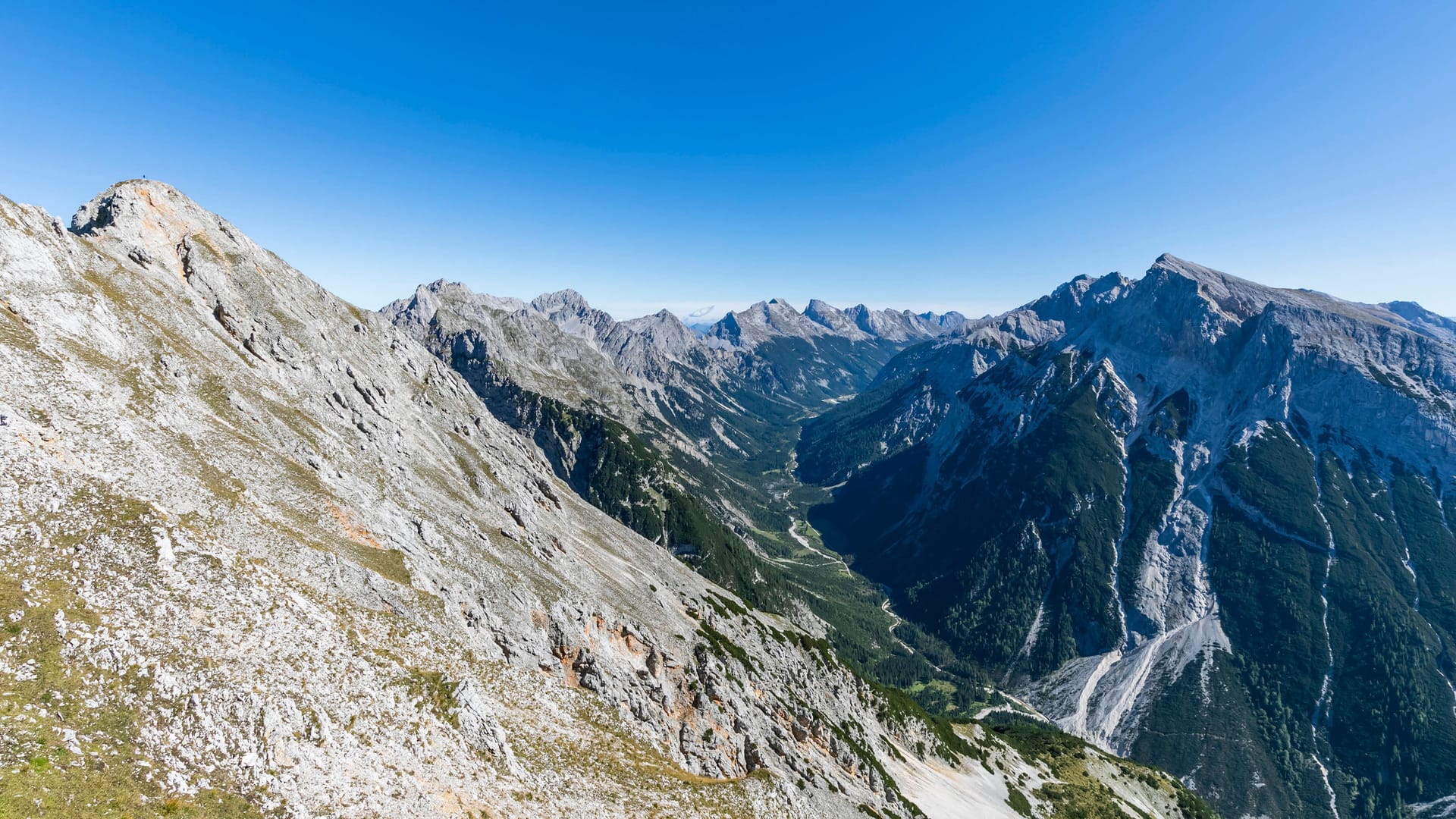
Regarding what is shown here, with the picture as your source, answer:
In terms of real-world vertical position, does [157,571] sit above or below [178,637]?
above

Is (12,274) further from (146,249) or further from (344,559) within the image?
(344,559)

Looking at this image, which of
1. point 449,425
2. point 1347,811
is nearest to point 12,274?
point 449,425

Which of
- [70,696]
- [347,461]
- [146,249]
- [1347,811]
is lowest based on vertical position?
[1347,811]

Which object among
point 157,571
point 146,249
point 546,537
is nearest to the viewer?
point 157,571

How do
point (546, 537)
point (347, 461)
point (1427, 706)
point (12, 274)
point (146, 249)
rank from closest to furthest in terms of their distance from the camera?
point (12, 274), point (347, 461), point (146, 249), point (546, 537), point (1427, 706)

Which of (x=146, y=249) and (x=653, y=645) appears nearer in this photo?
(x=653, y=645)

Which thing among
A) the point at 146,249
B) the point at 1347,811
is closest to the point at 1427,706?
the point at 1347,811

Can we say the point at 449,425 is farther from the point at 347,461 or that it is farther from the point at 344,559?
the point at 344,559
